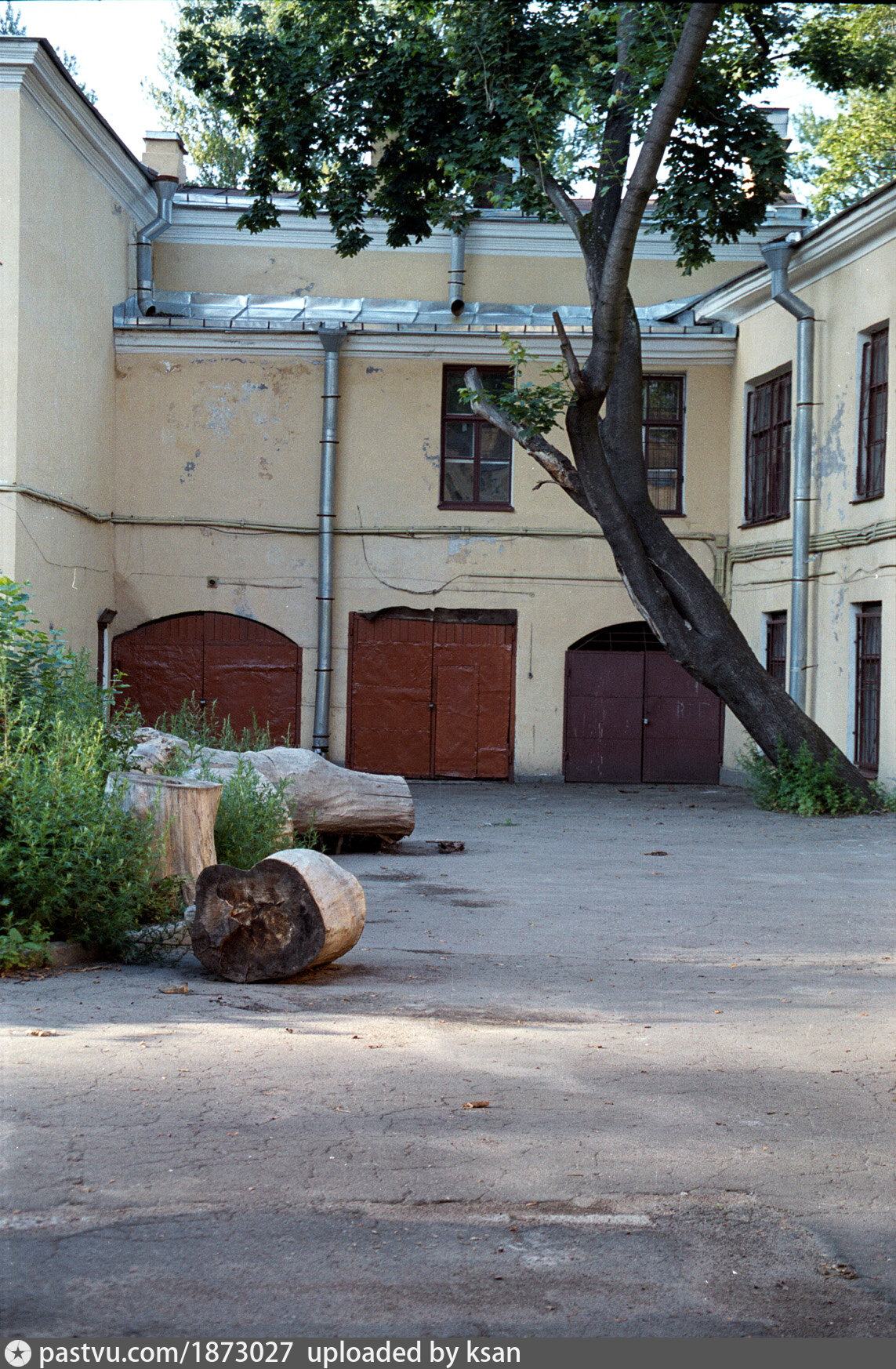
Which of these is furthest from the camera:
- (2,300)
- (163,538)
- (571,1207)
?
(163,538)

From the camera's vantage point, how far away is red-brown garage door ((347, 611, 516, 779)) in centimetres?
1828

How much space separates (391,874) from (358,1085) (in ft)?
18.0

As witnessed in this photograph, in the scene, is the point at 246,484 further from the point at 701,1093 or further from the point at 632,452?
the point at 701,1093

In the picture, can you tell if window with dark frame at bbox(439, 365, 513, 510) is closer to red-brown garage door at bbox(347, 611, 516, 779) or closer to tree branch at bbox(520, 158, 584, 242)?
red-brown garage door at bbox(347, 611, 516, 779)

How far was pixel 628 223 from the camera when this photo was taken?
1260cm

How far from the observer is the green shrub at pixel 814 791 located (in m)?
13.6

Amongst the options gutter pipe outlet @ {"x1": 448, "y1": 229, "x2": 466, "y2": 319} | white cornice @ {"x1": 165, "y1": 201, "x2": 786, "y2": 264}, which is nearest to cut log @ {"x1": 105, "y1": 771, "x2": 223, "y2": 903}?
gutter pipe outlet @ {"x1": 448, "y1": 229, "x2": 466, "y2": 319}

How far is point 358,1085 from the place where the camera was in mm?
4383

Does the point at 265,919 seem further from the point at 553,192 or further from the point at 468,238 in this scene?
the point at 468,238

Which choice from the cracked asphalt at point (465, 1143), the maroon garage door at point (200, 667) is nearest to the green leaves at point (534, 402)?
the maroon garage door at point (200, 667)

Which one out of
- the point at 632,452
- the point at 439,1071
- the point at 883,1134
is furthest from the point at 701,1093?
the point at 632,452

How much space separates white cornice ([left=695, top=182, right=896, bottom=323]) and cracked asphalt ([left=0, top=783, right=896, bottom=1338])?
9290 mm

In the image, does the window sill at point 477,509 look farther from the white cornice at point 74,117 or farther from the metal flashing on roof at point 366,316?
the white cornice at point 74,117

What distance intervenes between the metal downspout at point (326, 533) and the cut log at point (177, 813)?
35.1 ft
